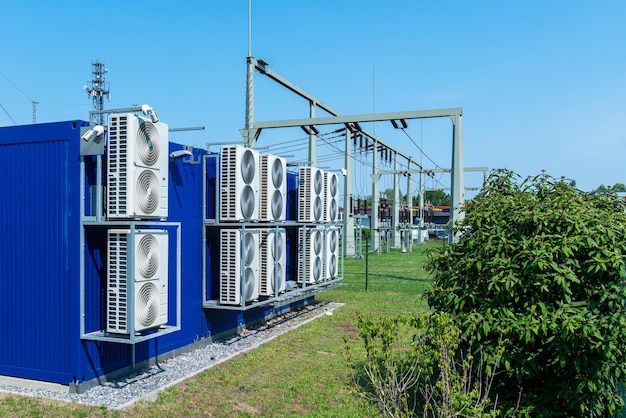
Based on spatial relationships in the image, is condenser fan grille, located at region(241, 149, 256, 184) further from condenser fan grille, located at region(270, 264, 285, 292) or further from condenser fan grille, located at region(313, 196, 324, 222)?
condenser fan grille, located at region(313, 196, 324, 222)

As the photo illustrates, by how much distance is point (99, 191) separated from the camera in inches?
227

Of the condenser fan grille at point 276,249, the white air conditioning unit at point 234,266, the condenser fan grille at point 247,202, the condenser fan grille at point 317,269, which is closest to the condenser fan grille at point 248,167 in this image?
the condenser fan grille at point 247,202

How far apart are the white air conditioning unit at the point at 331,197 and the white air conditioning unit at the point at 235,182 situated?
352 centimetres

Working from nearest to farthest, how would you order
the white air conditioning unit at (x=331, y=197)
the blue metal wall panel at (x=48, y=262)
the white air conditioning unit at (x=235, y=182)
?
the blue metal wall panel at (x=48, y=262) < the white air conditioning unit at (x=235, y=182) < the white air conditioning unit at (x=331, y=197)

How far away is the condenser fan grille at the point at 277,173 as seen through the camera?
9141 mm

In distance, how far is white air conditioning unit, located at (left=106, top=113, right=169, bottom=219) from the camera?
5.70 m

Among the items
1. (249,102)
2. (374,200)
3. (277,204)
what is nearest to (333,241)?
(277,204)

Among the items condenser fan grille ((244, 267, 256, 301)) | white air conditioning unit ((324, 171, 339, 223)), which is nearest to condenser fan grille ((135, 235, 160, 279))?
condenser fan grille ((244, 267, 256, 301))

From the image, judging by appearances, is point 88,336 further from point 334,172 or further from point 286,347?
point 334,172

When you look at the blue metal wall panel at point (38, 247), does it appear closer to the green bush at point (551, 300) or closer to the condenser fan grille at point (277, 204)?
the condenser fan grille at point (277, 204)

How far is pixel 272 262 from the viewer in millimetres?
8984

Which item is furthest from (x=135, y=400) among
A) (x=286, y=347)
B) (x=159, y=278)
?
(x=286, y=347)

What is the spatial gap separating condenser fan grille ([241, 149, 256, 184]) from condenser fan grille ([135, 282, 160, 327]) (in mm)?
2593

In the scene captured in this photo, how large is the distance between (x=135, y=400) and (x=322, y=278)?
616 centimetres
